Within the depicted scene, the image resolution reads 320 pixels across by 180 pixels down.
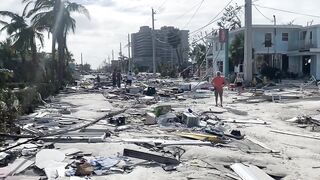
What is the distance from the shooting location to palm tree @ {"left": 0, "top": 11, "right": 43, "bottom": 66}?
133ft

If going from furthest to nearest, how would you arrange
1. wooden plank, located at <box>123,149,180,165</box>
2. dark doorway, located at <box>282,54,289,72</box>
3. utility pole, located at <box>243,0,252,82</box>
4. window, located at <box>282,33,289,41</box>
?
dark doorway, located at <box>282,54,289,72</box>
window, located at <box>282,33,289,41</box>
utility pole, located at <box>243,0,252,82</box>
wooden plank, located at <box>123,149,180,165</box>

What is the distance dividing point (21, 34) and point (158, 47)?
76086mm

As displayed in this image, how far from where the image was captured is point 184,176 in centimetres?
838

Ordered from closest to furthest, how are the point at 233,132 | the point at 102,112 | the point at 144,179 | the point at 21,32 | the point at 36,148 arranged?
the point at 144,179, the point at 36,148, the point at 233,132, the point at 102,112, the point at 21,32

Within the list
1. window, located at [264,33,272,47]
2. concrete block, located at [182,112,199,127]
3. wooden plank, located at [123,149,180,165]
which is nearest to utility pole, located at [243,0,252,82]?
window, located at [264,33,272,47]

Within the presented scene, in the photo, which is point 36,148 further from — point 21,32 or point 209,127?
point 21,32

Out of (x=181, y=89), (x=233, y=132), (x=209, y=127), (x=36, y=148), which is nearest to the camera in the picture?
(x=36, y=148)

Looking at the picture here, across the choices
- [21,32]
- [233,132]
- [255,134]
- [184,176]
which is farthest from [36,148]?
[21,32]

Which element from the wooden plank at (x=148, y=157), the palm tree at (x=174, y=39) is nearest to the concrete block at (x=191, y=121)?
the wooden plank at (x=148, y=157)

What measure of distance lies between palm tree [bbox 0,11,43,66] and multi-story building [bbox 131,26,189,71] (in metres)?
64.0

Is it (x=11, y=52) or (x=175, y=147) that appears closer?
(x=175, y=147)

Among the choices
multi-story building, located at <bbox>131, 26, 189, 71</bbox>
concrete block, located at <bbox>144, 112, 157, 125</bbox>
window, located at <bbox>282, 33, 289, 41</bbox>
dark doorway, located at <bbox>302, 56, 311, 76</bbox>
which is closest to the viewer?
concrete block, located at <bbox>144, 112, 157, 125</bbox>

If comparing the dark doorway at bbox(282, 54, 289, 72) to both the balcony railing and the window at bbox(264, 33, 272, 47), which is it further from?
the window at bbox(264, 33, 272, 47)

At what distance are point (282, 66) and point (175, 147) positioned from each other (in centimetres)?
4566
